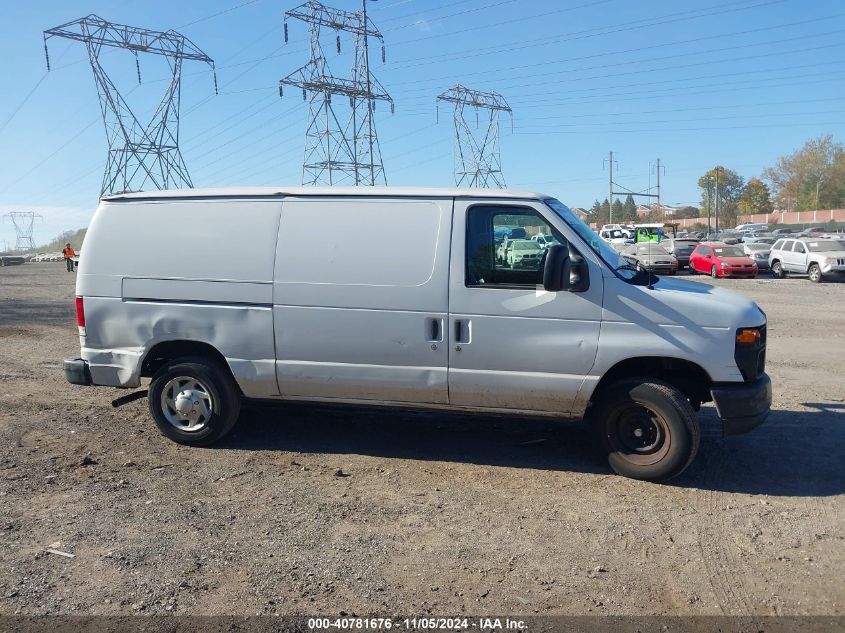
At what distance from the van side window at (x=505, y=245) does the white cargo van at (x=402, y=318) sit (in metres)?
0.01

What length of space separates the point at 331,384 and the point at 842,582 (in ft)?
12.0

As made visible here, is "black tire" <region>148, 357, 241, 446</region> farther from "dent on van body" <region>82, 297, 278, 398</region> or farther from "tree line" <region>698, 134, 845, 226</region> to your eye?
"tree line" <region>698, 134, 845, 226</region>

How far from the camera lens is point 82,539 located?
4.09 m

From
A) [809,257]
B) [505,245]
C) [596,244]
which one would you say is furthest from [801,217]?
[505,245]

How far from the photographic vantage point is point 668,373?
17.3 ft

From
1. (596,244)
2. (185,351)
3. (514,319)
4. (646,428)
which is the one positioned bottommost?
(646,428)

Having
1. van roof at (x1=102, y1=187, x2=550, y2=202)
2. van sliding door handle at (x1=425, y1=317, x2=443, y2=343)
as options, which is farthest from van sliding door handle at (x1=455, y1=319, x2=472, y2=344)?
van roof at (x1=102, y1=187, x2=550, y2=202)

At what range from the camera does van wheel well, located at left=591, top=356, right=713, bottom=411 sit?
16.5 feet

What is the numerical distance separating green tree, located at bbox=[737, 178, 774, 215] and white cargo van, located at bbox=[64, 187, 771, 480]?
11703cm

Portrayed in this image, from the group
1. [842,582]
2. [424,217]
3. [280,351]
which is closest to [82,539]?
[280,351]

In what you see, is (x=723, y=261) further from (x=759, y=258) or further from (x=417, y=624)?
(x=417, y=624)

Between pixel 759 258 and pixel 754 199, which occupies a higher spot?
pixel 754 199

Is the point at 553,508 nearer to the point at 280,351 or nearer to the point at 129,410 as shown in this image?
the point at 280,351

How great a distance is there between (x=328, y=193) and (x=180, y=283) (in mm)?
1473
